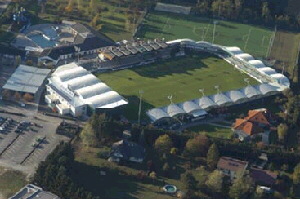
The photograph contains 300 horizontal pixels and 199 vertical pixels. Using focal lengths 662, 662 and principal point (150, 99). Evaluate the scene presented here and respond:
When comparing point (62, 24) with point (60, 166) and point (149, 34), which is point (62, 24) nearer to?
point (149, 34)

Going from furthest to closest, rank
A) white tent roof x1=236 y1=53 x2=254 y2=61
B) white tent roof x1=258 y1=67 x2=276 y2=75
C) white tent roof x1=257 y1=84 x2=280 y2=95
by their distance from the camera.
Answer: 1. white tent roof x1=236 y1=53 x2=254 y2=61
2. white tent roof x1=258 y1=67 x2=276 y2=75
3. white tent roof x1=257 y1=84 x2=280 y2=95

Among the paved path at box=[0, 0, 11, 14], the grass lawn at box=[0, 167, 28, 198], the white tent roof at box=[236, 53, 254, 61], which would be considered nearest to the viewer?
the grass lawn at box=[0, 167, 28, 198]

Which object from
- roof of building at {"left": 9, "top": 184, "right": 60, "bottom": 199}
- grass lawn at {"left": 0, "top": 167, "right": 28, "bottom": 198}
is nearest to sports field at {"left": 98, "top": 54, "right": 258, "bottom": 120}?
grass lawn at {"left": 0, "top": 167, "right": 28, "bottom": 198}

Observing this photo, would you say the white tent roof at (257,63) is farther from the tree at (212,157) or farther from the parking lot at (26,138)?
the parking lot at (26,138)

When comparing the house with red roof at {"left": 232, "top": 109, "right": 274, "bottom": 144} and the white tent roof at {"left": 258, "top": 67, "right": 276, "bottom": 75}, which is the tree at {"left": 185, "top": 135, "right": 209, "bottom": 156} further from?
the white tent roof at {"left": 258, "top": 67, "right": 276, "bottom": 75}

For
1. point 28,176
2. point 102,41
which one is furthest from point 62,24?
point 28,176

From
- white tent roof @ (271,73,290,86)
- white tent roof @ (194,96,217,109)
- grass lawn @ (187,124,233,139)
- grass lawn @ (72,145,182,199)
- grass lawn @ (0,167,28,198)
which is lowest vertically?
grass lawn @ (0,167,28,198)

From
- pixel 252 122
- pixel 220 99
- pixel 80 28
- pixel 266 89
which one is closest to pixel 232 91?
pixel 220 99
